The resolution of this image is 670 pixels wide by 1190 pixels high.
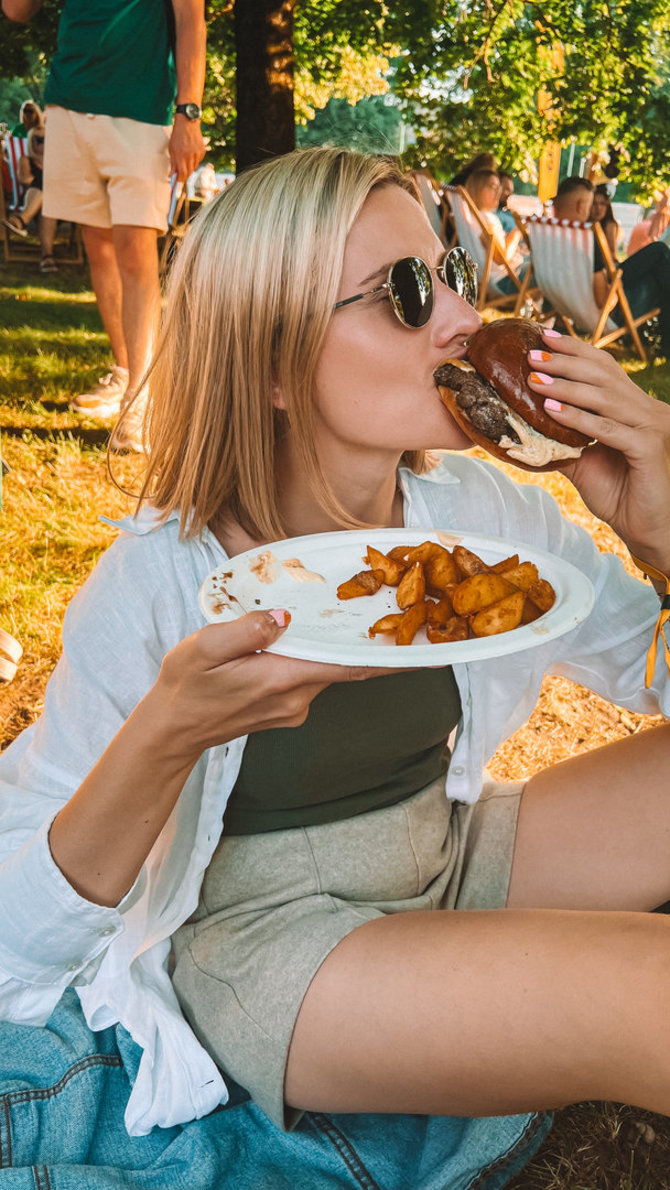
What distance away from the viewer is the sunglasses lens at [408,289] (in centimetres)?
190

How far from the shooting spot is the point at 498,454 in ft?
6.36

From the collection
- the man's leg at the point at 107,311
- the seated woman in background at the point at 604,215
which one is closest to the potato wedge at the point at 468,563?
the man's leg at the point at 107,311

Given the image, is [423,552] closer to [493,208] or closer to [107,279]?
[107,279]

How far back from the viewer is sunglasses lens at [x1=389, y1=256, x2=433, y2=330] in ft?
6.25

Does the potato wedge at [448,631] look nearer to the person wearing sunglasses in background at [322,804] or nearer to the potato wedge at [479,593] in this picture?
the potato wedge at [479,593]

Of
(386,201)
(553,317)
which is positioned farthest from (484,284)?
(386,201)

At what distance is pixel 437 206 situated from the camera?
12.7m

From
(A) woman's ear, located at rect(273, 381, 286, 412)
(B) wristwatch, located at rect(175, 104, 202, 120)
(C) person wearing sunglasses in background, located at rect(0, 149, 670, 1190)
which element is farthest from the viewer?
(B) wristwatch, located at rect(175, 104, 202, 120)

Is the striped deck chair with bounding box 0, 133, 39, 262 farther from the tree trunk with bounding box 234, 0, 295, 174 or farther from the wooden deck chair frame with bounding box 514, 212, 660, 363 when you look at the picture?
the tree trunk with bounding box 234, 0, 295, 174

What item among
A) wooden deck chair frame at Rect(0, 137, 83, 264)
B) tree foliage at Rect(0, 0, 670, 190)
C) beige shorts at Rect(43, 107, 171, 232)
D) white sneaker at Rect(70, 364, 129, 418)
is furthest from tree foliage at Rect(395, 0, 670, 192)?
white sneaker at Rect(70, 364, 129, 418)

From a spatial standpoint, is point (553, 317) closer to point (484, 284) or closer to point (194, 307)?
point (484, 284)

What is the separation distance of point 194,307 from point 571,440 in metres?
0.81

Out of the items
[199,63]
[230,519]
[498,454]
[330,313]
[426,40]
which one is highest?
[426,40]

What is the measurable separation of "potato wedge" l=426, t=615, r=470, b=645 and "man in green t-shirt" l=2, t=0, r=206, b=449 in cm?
416
